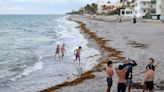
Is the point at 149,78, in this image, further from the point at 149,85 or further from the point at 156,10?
the point at 156,10

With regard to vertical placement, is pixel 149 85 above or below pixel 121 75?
below

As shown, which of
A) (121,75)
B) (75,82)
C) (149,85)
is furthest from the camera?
(75,82)

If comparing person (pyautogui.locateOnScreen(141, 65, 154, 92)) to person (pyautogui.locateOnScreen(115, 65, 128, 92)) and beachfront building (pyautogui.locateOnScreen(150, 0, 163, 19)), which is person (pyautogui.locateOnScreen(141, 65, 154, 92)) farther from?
beachfront building (pyautogui.locateOnScreen(150, 0, 163, 19))

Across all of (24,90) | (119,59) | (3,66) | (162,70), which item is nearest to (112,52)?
(119,59)

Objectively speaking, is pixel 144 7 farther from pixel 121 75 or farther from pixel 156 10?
pixel 121 75

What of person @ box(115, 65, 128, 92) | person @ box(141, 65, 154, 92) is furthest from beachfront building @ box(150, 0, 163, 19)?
person @ box(115, 65, 128, 92)

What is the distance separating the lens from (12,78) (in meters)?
24.2

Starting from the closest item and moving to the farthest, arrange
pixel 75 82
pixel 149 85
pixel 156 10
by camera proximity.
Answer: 1. pixel 149 85
2. pixel 75 82
3. pixel 156 10

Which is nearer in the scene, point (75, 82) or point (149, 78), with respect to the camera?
point (149, 78)

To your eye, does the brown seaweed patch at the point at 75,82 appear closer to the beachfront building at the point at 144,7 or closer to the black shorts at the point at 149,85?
the black shorts at the point at 149,85

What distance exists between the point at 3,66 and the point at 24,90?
36.1 ft

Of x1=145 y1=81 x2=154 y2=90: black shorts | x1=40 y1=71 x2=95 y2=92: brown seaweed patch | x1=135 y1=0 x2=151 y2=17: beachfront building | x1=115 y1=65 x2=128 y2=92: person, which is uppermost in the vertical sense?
x1=115 y1=65 x2=128 y2=92: person

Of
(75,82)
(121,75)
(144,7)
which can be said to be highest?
(121,75)

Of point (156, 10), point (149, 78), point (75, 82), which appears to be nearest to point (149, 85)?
point (149, 78)
